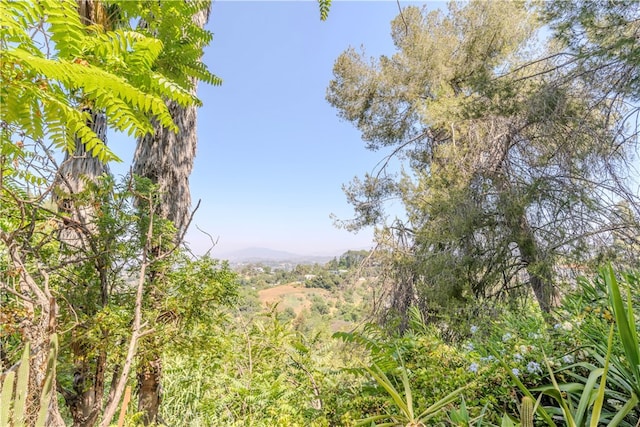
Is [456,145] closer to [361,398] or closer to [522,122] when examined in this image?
[522,122]

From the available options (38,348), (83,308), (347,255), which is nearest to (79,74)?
(38,348)

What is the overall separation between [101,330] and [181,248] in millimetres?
688

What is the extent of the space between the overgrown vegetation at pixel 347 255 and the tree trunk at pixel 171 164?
20mm

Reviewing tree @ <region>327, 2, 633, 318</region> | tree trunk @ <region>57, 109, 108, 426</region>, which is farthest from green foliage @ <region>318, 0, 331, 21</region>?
tree @ <region>327, 2, 633, 318</region>

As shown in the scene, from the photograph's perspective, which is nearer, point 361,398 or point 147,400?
point 361,398

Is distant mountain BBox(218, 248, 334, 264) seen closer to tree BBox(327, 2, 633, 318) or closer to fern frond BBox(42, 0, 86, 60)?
fern frond BBox(42, 0, 86, 60)

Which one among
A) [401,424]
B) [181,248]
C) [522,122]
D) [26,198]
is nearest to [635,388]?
[401,424]

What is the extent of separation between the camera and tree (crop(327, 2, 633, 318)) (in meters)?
3.59

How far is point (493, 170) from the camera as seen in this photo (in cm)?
462

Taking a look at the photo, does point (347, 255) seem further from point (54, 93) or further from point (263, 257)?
point (263, 257)

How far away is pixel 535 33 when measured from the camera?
555 centimetres

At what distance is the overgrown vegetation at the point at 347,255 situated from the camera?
95 cm

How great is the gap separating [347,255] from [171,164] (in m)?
4.14

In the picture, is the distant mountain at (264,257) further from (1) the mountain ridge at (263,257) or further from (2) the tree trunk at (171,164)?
(2) the tree trunk at (171,164)
